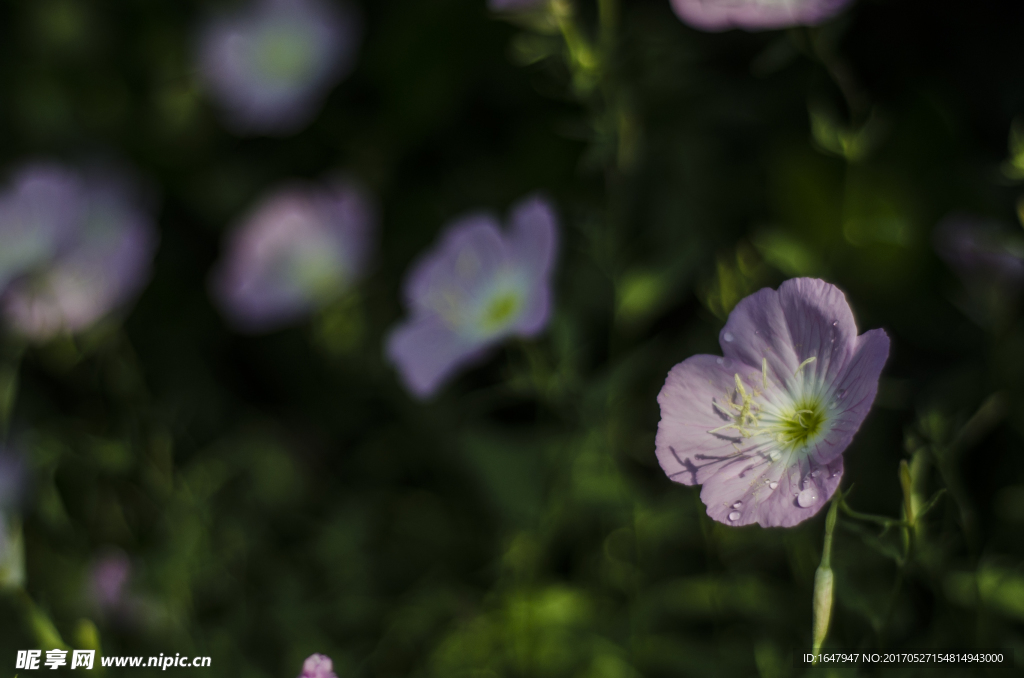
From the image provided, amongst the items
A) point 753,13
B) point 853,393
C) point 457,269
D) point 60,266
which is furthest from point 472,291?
point 60,266

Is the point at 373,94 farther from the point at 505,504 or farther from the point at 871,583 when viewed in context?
the point at 871,583

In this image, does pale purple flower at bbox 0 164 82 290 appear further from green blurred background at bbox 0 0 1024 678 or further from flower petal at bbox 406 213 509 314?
flower petal at bbox 406 213 509 314

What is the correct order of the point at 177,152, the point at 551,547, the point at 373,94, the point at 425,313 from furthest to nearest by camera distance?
the point at 177,152 < the point at 373,94 < the point at 551,547 < the point at 425,313

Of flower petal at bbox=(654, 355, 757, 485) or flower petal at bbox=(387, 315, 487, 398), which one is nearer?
flower petal at bbox=(654, 355, 757, 485)

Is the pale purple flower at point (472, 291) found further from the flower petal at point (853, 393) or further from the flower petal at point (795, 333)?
the flower petal at point (853, 393)

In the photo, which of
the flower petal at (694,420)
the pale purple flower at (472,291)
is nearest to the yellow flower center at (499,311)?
the pale purple flower at (472,291)

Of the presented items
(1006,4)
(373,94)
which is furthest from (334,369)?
(1006,4)

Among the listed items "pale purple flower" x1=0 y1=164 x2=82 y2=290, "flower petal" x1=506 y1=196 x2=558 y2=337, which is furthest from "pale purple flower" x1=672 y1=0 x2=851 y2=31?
"pale purple flower" x1=0 y1=164 x2=82 y2=290
